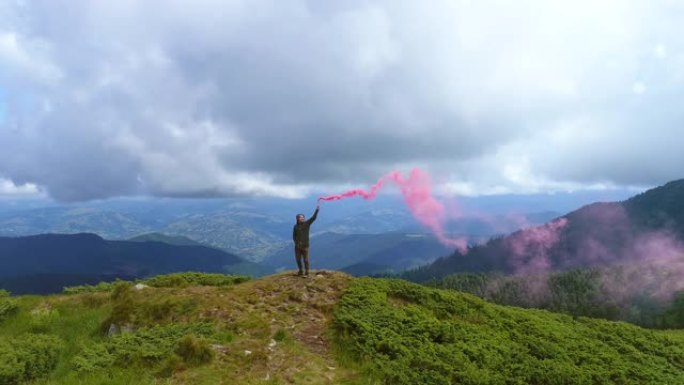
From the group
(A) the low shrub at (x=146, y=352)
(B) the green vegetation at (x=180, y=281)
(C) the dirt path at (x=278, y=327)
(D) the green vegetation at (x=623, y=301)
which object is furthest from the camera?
Result: (D) the green vegetation at (x=623, y=301)

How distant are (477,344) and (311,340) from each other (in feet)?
25.2

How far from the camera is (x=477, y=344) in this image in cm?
2017

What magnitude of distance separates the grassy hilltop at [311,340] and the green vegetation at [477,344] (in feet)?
0.22

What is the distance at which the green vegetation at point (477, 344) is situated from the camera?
1766 centimetres

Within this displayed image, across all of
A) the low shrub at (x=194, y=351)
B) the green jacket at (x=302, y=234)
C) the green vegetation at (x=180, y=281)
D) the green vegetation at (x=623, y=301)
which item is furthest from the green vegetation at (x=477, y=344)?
the green vegetation at (x=623, y=301)

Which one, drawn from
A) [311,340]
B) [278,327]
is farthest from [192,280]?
[311,340]

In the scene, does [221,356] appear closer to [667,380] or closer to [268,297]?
[268,297]

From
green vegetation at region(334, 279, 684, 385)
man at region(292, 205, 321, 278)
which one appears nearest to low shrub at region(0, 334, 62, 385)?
green vegetation at region(334, 279, 684, 385)

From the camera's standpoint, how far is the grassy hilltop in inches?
634

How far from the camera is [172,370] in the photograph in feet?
50.6

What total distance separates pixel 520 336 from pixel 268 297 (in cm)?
1330

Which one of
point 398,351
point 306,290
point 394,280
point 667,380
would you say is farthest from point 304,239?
point 667,380

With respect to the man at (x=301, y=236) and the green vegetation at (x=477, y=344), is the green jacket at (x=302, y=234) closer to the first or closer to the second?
the man at (x=301, y=236)

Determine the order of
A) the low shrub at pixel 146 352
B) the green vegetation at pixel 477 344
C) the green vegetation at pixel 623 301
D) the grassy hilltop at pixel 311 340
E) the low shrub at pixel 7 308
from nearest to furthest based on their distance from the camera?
the low shrub at pixel 146 352, the grassy hilltop at pixel 311 340, the green vegetation at pixel 477 344, the low shrub at pixel 7 308, the green vegetation at pixel 623 301
